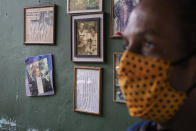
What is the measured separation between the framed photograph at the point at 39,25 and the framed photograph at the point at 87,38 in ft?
0.66

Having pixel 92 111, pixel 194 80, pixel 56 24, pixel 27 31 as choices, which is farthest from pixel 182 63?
pixel 27 31

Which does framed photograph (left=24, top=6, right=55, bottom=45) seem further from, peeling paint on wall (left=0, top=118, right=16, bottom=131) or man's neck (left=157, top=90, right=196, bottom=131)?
man's neck (left=157, top=90, right=196, bottom=131)

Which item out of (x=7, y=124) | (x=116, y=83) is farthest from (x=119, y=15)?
(x=7, y=124)

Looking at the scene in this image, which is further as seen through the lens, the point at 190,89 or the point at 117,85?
the point at 117,85

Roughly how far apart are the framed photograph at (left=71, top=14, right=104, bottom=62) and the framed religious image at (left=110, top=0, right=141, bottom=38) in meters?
0.08

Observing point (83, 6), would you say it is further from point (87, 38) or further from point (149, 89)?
point (149, 89)

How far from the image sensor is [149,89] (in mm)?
687

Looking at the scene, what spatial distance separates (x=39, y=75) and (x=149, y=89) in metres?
1.31

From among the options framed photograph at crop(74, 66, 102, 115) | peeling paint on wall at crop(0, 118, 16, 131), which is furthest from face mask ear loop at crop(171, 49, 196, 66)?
peeling paint on wall at crop(0, 118, 16, 131)

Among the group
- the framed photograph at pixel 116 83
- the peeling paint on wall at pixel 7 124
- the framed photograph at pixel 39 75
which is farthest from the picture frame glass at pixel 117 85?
the peeling paint on wall at pixel 7 124

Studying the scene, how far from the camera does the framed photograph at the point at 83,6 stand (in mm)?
1584

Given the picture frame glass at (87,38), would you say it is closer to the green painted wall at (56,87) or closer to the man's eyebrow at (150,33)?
the green painted wall at (56,87)

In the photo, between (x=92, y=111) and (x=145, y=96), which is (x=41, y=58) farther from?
(x=145, y=96)

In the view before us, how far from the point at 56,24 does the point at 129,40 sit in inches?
44.8
